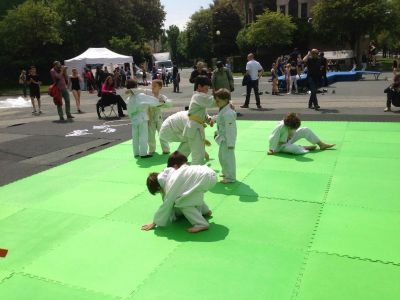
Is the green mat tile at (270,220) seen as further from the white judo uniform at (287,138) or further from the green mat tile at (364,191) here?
the white judo uniform at (287,138)

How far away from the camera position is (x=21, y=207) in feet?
19.2

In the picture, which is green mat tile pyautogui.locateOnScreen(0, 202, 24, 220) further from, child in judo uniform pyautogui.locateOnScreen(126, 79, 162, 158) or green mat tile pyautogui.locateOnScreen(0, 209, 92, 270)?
child in judo uniform pyautogui.locateOnScreen(126, 79, 162, 158)

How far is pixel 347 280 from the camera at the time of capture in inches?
139

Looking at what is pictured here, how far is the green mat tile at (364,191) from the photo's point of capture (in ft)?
17.2

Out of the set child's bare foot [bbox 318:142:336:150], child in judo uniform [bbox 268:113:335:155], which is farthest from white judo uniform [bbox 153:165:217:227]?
child's bare foot [bbox 318:142:336:150]

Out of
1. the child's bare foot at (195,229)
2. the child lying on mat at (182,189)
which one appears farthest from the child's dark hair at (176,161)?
the child's bare foot at (195,229)

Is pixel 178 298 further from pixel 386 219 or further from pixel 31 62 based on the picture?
pixel 31 62

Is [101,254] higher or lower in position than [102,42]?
lower

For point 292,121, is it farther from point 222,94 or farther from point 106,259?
point 106,259

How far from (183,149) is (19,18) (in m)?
34.6

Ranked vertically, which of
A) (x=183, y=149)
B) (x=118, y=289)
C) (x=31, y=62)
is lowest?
(x=118, y=289)

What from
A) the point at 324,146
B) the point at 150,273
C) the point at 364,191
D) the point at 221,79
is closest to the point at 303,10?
the point at 221,79

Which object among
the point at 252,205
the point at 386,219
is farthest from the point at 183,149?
the point at 386,219

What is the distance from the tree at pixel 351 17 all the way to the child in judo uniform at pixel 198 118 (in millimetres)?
33005
